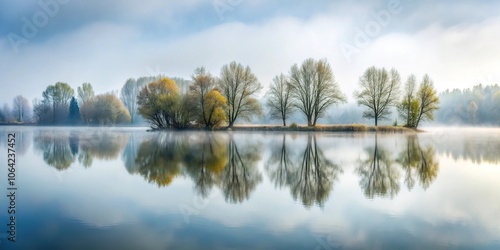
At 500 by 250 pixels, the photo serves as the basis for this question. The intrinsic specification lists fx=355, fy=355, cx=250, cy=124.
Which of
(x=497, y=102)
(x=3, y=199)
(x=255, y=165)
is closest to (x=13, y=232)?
(x=3, y=199)

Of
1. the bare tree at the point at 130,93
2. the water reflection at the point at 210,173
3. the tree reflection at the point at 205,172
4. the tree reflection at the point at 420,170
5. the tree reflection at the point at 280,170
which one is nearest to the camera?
the water reflection at the point at 210,173

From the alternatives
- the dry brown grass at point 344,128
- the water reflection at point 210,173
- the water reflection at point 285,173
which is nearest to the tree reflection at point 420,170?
the water reflection at point 285,173

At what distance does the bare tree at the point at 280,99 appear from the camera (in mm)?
55562

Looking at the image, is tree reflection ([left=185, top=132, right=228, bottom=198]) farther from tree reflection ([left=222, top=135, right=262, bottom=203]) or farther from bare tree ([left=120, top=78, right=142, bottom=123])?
bare tree ([left=120, top=78, right=142, bottom=123])

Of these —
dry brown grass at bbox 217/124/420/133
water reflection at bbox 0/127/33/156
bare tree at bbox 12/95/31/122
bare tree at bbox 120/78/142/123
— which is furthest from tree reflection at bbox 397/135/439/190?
bare tree at bbox 12/95/31/122

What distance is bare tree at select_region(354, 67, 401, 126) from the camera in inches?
2083

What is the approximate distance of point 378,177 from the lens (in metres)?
11.3

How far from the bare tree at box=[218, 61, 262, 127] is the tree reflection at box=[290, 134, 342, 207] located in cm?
3875

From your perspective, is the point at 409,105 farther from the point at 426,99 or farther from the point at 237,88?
the point at 237,88

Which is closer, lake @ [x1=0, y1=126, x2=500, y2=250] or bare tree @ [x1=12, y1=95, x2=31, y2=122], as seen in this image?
lake @ [x1=0, y1=126, x2=500, y2=250]

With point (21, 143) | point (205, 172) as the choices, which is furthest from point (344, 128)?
point (205, 172)

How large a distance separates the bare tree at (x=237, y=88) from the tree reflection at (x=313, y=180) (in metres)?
38.7

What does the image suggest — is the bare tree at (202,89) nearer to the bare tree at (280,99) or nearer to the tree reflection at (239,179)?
the bare tree at (280,99)

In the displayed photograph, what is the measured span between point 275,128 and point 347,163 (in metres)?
38.0
